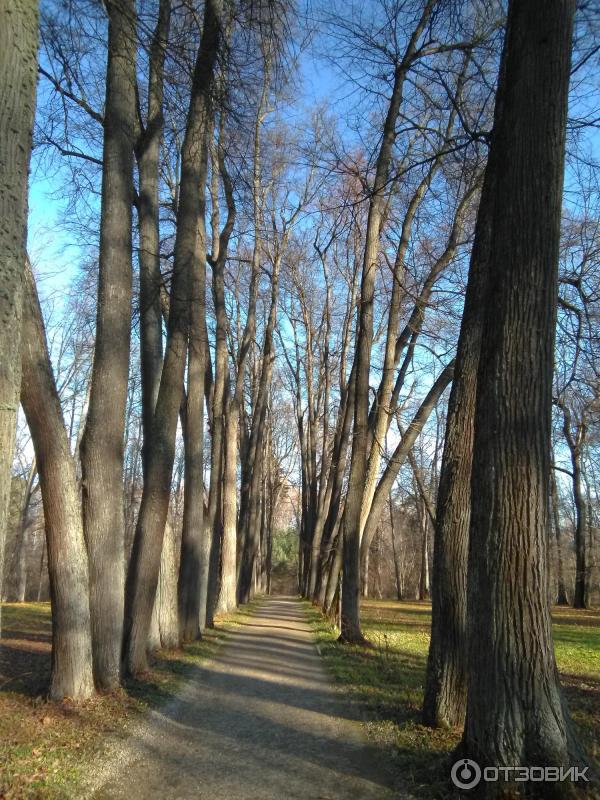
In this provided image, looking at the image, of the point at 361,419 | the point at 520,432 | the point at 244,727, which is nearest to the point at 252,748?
the point at 244,727

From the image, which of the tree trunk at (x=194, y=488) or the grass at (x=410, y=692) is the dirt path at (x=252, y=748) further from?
the tree trunk at (x=194, y=488)

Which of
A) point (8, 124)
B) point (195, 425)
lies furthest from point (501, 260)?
point (195, 425)

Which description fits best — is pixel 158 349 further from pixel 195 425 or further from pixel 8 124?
pixel 8 124

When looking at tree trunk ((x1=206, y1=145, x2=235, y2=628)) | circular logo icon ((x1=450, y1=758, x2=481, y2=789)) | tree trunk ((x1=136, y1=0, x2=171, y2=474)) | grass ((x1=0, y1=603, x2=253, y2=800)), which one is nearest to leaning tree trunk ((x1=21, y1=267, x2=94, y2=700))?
grass ((x1=0, y1=603, x2=253, y2=800))

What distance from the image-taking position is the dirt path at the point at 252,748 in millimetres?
4785

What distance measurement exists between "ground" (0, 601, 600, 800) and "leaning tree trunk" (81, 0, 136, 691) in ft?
3.26

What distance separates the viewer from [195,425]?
13500mm

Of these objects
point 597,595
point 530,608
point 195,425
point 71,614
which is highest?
point 195,425

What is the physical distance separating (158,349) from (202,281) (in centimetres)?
233

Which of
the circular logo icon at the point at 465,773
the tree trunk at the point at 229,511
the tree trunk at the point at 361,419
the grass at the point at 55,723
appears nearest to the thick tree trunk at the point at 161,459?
the grass at the point at 55,723

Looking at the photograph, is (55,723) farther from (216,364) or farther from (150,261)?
(216,364)

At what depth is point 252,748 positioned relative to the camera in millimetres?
5816
